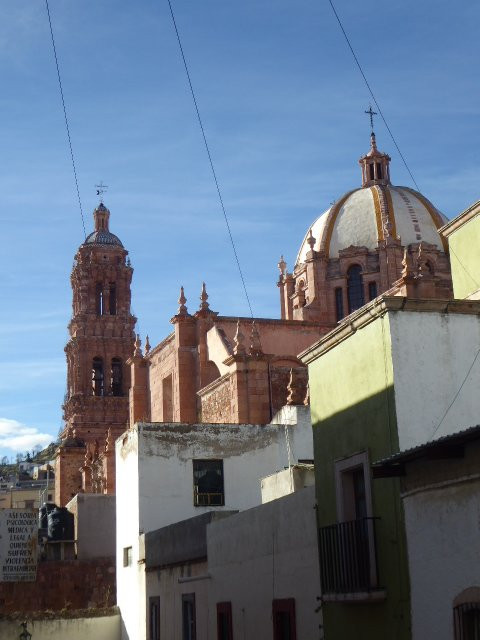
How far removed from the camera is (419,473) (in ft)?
37.9

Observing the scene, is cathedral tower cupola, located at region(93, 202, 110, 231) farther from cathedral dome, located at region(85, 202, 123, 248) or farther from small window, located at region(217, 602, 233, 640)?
small window, located at region(217, 602, 233, 640)

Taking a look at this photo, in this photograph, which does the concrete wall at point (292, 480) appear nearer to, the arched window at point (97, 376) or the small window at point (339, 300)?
the small window at point (339, 300)

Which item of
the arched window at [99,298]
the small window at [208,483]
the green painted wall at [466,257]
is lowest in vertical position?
the small window at [208,483]

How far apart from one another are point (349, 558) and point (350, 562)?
0.05 m

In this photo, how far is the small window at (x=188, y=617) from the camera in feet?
63.4

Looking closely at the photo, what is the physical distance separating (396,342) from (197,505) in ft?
38.8

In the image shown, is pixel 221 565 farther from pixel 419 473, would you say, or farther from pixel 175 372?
pixel 175 372

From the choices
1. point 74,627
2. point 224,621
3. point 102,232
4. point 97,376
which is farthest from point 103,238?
point 224,621

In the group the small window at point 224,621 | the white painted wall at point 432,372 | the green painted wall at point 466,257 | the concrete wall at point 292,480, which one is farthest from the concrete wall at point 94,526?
the white painted wall at point 432,372

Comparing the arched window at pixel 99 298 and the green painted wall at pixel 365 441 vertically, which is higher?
the arched window at pixel 99 298

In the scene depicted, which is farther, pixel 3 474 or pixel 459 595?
pixel 3 474

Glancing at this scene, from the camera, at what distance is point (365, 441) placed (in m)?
A: 13.2

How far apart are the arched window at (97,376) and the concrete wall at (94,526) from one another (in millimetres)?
30392

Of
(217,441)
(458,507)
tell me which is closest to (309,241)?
(217,441)
